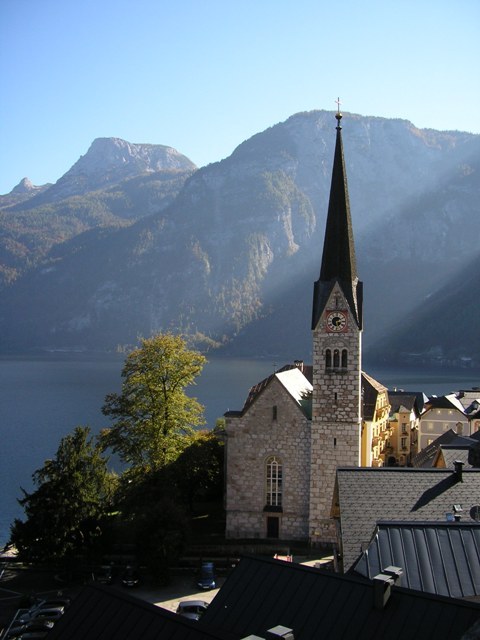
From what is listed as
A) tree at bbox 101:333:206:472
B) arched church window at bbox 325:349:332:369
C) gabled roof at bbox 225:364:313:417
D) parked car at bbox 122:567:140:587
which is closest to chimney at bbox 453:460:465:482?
arched church window at bbox 325:349:332:369

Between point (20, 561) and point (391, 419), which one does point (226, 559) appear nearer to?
point (20, 561)

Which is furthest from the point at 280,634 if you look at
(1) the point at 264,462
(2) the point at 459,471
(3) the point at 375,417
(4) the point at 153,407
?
(3) the point at 375,417

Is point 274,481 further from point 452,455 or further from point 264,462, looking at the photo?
point 452,455

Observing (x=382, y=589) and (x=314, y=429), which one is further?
(x=314, y=429)

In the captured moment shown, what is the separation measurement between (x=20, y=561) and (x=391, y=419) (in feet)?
130

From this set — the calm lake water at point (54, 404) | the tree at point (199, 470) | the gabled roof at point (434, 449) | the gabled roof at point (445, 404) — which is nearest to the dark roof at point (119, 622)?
the tree at point (199, 470)

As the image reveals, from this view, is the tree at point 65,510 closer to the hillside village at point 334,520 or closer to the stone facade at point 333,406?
the hillside village at point 334,520

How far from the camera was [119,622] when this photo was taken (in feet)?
40.4

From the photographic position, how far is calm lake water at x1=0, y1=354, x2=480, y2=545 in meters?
76.1

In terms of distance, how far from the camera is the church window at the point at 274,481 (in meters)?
39.2

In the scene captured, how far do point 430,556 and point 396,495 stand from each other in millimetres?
6057

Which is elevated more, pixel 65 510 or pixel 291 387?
pixel 291 387

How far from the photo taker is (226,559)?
119 feet

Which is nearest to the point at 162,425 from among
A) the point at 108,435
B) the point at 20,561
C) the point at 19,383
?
the point at 108,435
